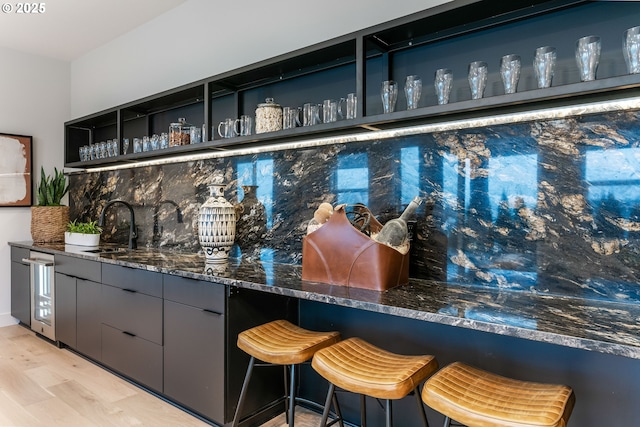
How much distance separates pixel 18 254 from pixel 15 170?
0.92 m

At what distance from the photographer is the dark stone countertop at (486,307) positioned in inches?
46.3

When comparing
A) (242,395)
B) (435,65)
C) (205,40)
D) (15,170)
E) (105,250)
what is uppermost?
(205,40)

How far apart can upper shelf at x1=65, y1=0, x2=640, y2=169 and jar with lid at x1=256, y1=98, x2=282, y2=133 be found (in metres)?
0.06

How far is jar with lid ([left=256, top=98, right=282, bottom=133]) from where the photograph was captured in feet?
7.91

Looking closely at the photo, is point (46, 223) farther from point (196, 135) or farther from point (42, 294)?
point (196, 135)

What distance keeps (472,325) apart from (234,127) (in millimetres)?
1922

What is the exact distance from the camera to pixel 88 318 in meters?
3.01

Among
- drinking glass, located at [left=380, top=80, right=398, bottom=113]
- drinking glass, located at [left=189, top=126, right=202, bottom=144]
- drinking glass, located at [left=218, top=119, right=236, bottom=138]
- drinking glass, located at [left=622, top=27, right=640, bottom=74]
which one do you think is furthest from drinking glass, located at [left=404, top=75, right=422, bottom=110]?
drinking glass, located at [left=189, top=126, right=202, bottom=144]

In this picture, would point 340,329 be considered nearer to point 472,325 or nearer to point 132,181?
point 472,325

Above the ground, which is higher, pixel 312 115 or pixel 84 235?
pixel 312 115

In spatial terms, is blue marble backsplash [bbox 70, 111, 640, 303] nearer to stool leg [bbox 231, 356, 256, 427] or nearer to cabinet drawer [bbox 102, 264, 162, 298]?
cabinet drawer [bbox 102, 264, 162, 298]

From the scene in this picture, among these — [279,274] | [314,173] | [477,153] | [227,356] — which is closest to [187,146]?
[314,173]

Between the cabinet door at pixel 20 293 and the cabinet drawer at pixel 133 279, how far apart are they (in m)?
1.57

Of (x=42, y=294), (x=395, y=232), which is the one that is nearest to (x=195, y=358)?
(x=395, y=232)
